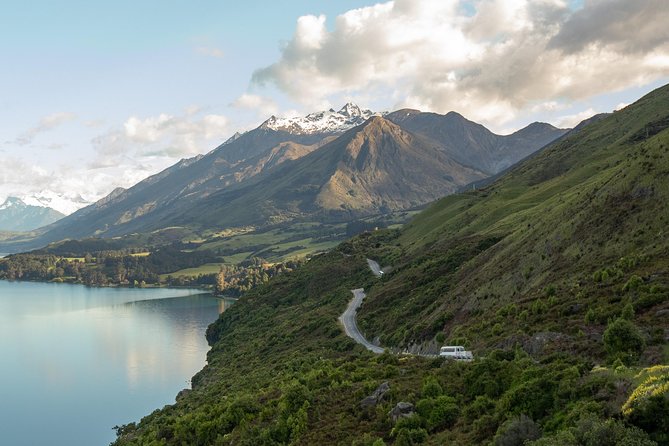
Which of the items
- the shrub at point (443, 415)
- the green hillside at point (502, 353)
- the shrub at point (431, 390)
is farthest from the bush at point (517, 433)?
the shrub at point (431, 390)

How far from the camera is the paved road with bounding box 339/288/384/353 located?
75.6 m

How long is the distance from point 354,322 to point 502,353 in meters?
57.7

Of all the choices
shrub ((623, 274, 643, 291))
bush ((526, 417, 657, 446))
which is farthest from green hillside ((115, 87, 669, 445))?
shrub ((623, 274, 643, 291))

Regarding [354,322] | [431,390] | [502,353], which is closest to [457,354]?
[502,353]

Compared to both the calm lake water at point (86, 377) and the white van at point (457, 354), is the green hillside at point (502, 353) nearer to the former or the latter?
the white van at point (457, 354)

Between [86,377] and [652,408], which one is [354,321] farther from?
[86,377]

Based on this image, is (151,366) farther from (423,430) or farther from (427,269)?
(423,430)

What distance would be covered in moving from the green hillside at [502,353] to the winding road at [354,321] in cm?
168

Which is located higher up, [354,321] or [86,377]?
[354,321]

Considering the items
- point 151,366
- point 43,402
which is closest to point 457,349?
point 43,402

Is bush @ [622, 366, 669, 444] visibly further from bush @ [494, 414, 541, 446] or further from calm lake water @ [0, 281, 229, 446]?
calm lake water @ [0, 281, 229, 446]

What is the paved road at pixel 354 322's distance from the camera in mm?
75594

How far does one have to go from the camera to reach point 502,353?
121 ft

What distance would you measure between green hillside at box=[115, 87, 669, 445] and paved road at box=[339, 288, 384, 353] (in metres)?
1.70
